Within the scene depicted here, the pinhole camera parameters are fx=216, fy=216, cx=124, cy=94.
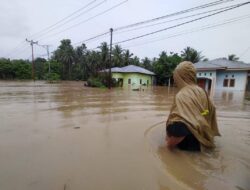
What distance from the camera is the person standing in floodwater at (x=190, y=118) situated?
3.76m

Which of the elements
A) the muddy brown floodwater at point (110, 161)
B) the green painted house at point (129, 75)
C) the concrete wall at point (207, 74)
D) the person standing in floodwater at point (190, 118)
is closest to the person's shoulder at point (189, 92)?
the person standing in floodwater at point (190, 118)

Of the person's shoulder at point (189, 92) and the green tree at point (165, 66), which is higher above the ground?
the green tree at point (165, 66)

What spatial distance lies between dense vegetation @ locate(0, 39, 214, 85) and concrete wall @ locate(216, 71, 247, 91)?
9581 millimetres

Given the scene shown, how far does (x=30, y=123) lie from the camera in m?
6.21

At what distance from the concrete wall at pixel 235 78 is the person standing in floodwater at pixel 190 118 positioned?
94.9ft

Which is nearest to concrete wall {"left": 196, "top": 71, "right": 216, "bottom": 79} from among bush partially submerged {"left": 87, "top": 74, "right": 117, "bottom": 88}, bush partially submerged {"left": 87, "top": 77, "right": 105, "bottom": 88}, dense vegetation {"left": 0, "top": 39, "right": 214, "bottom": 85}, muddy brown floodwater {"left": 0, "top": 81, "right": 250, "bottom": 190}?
dense vegetation {"left": 0, "top": 39, "right": 214, "bottom": 85}

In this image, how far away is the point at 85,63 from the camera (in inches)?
2127

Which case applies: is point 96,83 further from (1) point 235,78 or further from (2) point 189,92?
(2) point 189,92

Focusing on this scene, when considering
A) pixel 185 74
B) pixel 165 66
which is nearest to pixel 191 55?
pixel 165 66

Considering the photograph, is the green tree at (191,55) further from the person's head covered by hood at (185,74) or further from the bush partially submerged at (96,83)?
the person's head covered by hood at (185,74)

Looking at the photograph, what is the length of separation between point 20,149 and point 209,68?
28964 mm

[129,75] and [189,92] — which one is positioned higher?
[129,75]

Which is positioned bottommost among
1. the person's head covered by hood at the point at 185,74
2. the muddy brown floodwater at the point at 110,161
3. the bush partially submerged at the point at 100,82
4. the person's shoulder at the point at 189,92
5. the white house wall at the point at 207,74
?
the muddy brown floodwater at the point at 110,161

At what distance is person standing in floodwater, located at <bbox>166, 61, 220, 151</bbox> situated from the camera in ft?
12.3
